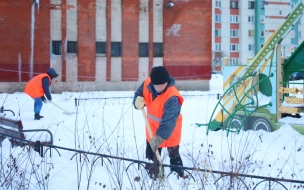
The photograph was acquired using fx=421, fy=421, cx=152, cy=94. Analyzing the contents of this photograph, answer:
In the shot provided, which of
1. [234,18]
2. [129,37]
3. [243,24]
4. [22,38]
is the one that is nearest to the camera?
[22,38]

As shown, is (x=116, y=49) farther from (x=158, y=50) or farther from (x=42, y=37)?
(x=42, y=37)

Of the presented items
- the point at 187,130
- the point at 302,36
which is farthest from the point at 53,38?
the point at 302,36

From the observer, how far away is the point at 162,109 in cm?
512

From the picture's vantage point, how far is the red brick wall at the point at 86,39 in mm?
25203

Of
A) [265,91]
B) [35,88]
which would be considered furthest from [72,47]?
[265,91]

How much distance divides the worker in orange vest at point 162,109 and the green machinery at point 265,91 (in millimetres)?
3865

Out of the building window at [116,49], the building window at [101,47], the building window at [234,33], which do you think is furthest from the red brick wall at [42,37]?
the building window at [234,33]

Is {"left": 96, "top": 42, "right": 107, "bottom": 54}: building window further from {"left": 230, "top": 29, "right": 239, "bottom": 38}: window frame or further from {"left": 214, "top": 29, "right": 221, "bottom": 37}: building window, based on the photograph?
{"left": 230, "top": 29, "right": 239, "bottom": 38}: window frame

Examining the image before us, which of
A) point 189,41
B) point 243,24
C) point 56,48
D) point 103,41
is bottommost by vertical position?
point 56,48

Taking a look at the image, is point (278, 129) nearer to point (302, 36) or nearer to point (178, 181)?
point (178, 181)

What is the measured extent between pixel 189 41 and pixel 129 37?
3.99 m

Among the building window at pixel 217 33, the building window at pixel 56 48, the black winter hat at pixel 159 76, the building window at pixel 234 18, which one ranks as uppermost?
the building window at pixel 234 18

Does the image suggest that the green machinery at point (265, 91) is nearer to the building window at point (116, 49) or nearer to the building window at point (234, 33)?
the building window at point (116, 49)

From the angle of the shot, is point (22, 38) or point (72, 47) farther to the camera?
point (72, 47)
